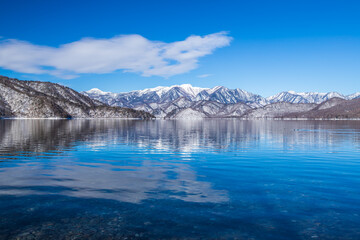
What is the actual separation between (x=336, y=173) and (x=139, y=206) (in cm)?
2370

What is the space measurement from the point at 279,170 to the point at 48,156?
32181 mm

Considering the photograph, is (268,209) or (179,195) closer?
(268,209)

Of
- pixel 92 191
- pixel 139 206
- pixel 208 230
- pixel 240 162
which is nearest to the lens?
pixel 208 230

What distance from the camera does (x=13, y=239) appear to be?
13.6m

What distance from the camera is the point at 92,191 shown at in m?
22.5

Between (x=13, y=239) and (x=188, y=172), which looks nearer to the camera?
(x=13, y=239)

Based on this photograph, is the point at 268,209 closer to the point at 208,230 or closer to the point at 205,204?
the point at 205,204

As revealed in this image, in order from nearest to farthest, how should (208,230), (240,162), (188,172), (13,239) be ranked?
1. (13,239)
2. (208,230)
3. (188,172)
4. (240,162)

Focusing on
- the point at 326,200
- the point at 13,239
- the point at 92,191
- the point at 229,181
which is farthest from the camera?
the point at 229,181

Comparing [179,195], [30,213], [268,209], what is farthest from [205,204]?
[30,213]

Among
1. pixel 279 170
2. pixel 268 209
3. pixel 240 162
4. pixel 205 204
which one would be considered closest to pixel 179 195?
pixel 205 204

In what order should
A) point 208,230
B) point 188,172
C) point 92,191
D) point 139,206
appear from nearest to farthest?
1. point 208,230
2. point 139,206
3. point 92,191
4. point 188,172

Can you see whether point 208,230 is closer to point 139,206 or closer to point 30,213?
point 139,206

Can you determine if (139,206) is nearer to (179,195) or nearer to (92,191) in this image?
(179,195)
